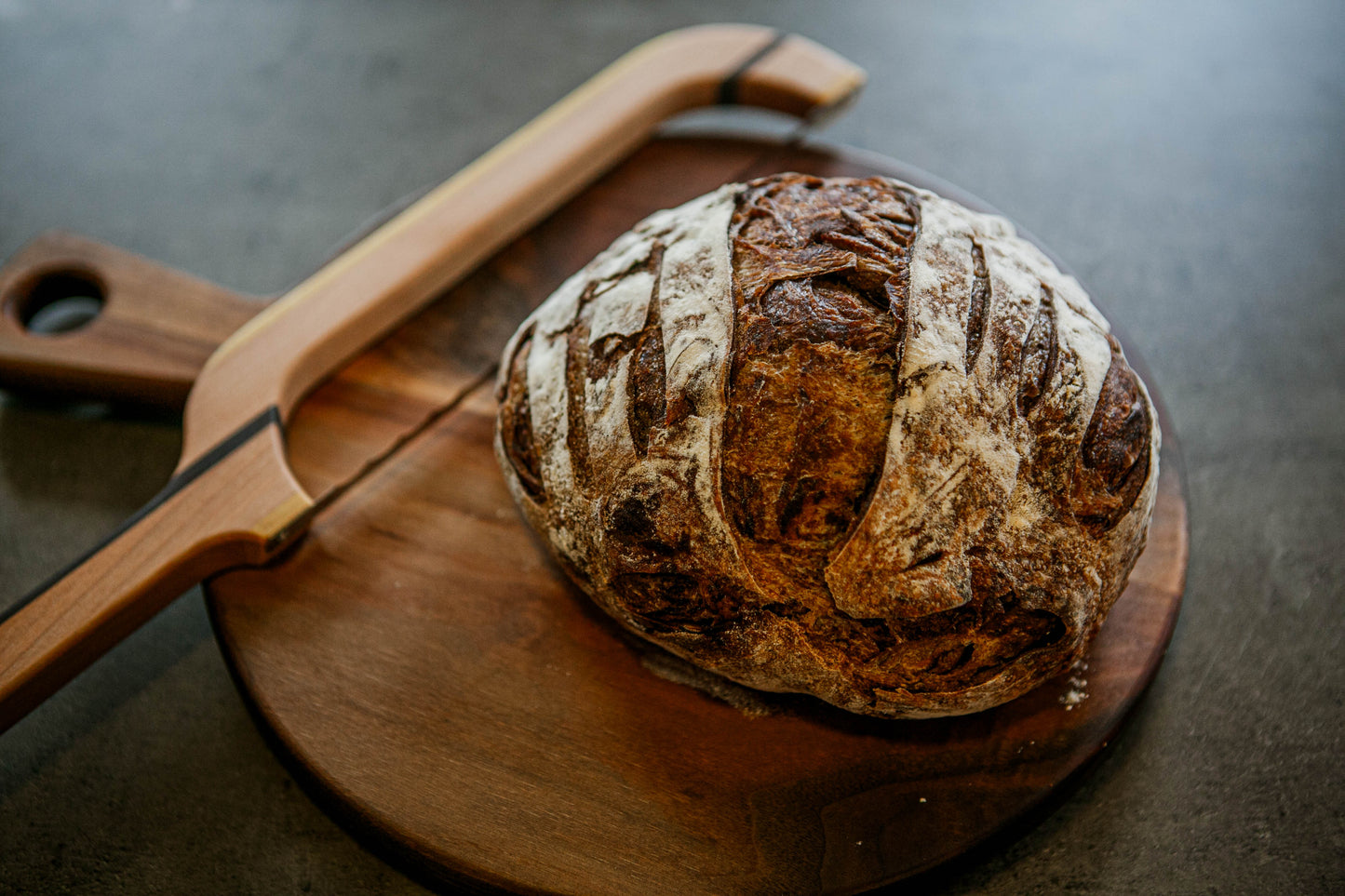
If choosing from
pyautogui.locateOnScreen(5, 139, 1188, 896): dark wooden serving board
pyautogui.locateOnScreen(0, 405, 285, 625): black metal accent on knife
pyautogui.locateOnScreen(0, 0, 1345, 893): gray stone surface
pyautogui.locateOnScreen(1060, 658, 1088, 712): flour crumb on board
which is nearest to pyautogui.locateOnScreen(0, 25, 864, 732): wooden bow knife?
pyautogui.locateOnScreen(0, 405, 285, 625): black metal accent on knife

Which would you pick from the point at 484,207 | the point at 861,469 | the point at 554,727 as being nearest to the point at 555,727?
the point at 554,727

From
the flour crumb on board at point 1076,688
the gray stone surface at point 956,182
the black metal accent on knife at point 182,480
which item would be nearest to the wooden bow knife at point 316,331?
the black metal accent on knife at point 182,480

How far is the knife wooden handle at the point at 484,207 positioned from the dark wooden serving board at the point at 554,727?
171mm

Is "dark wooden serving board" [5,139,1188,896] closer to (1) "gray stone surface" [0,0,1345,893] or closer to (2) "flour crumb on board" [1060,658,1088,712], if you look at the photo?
(2) "flour crumb on board" [1060,658,1088,712]

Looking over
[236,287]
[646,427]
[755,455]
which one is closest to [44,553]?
[236,287]

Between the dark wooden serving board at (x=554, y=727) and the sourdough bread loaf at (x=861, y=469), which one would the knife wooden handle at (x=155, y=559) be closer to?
the dark wooden serving board at (x=554, y=727)

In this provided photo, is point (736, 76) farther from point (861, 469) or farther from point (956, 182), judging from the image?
point (861, 469)

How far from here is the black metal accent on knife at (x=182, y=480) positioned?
151 centimetres

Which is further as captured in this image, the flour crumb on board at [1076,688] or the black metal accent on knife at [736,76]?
the black metal accent on knife at [736,76]

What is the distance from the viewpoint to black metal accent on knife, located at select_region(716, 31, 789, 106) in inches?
86.9

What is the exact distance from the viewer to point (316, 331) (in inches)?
71.1

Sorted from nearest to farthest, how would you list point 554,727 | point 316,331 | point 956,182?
point 554,727 → point 316,331 → point 956,182

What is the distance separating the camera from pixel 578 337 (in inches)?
59.4

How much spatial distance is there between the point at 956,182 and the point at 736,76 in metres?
0.72
